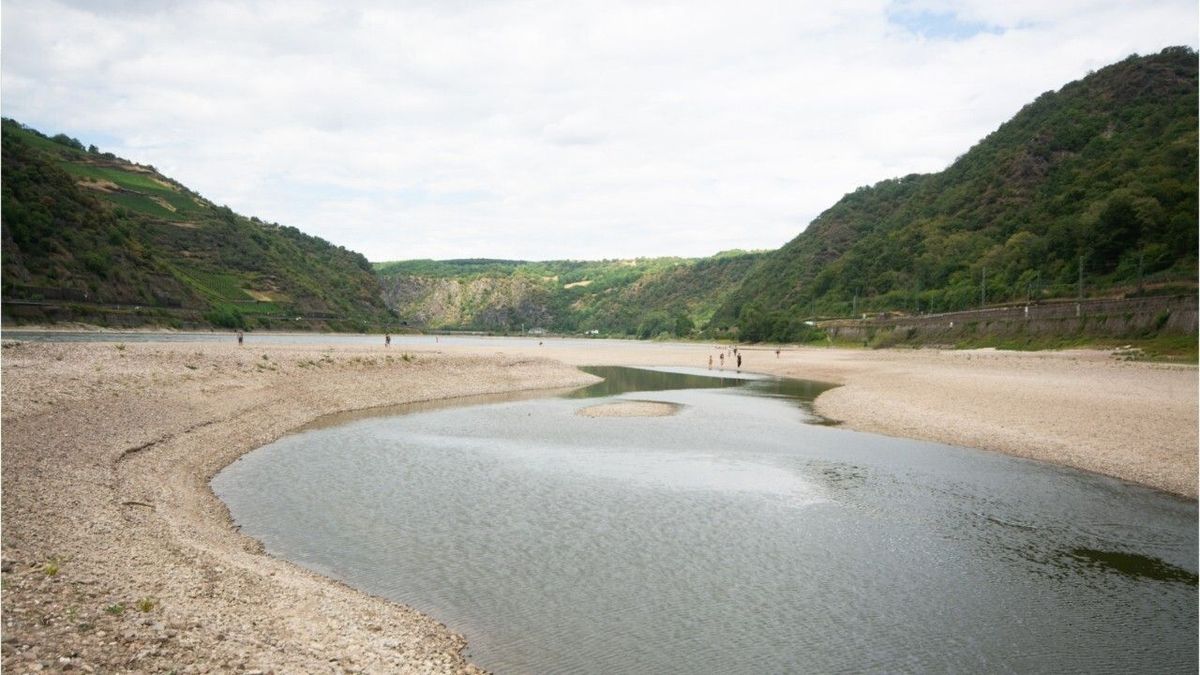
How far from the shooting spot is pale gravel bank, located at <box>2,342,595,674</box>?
6.94 metres

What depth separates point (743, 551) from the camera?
1356cm

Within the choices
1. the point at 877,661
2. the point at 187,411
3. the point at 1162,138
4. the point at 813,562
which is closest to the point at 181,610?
the point at 877,661

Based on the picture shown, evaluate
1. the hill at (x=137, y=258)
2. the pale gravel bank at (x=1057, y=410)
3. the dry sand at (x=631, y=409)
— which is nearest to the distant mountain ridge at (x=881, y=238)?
the hill at (x=137, y=258)

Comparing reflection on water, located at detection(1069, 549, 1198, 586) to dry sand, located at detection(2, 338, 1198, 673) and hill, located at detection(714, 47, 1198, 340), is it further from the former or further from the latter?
hill, located at detection(714, 47, 1198, 340)

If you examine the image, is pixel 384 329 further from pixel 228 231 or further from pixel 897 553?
pixel 897 553

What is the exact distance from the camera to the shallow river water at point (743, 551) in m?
9.49

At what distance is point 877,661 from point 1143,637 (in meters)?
4.28

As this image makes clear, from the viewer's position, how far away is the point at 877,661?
913 cm

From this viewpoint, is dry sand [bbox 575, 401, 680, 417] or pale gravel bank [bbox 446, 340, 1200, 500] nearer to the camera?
Answer: pale gravel bank [bbox 446, 340, 1200, 500]

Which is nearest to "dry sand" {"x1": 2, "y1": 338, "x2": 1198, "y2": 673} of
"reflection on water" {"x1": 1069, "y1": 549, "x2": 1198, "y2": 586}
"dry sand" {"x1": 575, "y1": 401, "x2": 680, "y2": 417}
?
"reflection on water" {"x1": 1069, "y1": 549, "x2": 1198, "y2": 586}

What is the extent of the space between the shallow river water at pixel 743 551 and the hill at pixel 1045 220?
5630 cm

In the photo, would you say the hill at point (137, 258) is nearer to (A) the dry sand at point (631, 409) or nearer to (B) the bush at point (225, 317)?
(B) the bush at point (225, 317)

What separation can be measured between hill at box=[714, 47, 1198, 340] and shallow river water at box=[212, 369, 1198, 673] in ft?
185

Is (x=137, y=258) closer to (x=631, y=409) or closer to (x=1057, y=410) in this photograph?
(x=631, y=409)
